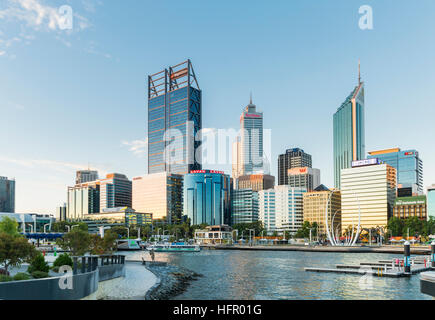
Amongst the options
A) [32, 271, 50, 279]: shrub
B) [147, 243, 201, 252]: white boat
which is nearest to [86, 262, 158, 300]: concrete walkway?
[32, 271, 50, 279]: shrub

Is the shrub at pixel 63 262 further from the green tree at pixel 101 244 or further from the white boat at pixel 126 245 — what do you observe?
the white boat at pixel 126 245

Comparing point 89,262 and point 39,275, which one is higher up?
point 89,262

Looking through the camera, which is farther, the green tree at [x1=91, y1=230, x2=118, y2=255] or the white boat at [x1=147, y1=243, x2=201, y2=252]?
the white boat at [x1=147, y1=243, x2=201, y2=252]

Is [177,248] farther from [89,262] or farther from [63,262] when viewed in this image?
[89,262]

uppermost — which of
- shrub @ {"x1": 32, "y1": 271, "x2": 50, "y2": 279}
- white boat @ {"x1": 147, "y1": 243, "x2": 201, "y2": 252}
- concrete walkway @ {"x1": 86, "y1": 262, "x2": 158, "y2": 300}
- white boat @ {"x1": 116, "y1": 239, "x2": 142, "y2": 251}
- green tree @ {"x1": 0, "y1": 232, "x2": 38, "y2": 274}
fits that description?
green tree @ {"x1": 0, "y1": 232, "x2": 38, "y2": 274}

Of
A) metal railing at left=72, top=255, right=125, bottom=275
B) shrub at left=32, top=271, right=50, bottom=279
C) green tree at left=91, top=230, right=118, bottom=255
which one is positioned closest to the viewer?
shrub at left=32, top=271, right=50, bottom=279

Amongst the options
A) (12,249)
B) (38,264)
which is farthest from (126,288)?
(12,249)

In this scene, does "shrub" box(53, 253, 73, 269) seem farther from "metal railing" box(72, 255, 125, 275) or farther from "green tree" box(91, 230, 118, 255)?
"green tree" box(91, 230, 118, 255)

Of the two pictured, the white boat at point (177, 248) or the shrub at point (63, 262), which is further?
the white boat at point (177, 248)

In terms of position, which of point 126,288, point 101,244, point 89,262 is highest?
point 89,262

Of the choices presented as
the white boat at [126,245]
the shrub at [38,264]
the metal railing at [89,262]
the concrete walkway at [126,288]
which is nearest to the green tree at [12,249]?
the shrub at [38,264]
